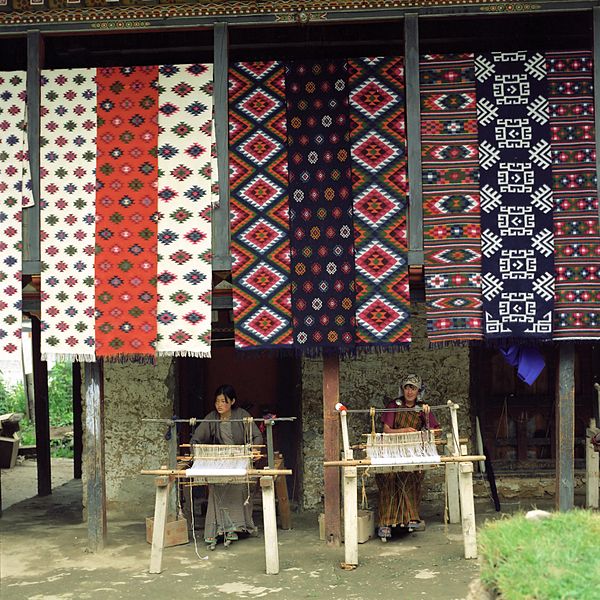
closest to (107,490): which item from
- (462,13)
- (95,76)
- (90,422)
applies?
(90,422)

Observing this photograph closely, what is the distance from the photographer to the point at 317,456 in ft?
33.1

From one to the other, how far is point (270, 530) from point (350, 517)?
66cm

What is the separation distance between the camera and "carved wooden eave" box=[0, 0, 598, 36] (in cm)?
836

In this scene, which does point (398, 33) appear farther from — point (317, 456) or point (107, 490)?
point (107, 490)

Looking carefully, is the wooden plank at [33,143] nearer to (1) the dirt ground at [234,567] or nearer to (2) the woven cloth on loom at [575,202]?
(1) the dirt ground at [234,567]

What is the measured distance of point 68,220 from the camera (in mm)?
8641

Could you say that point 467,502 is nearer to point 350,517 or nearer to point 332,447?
point 350,517

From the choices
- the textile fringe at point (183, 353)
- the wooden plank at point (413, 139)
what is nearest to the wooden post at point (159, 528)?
the textile fringe at point (183, 353)

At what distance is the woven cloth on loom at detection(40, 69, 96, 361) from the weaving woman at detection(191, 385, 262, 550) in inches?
49.8

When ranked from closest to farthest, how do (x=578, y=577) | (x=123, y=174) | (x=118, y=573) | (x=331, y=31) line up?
(x=578, y=577) < (x=118, y=573) < (x=123, y=174) < (x=331, y=31)

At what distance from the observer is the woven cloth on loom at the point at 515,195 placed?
27.5 ft

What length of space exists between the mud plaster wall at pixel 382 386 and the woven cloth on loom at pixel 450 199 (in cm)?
183

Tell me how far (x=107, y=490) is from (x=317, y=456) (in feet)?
7.21

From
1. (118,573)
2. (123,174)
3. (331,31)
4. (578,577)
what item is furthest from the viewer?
(331,31)
